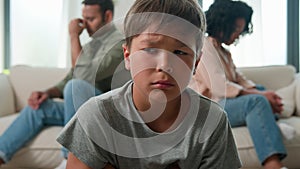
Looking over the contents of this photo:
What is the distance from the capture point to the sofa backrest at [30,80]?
2.57m

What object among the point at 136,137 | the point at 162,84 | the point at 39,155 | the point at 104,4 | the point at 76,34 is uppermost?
the point at 104,4

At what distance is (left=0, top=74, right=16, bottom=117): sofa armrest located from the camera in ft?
7.81

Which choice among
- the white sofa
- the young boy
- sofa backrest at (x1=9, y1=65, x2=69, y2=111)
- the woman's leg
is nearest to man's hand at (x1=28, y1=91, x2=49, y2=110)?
the white sofa

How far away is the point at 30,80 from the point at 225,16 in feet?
4.32

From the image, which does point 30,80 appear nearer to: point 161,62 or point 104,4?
point 104,4

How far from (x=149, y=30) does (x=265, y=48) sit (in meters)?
2.50

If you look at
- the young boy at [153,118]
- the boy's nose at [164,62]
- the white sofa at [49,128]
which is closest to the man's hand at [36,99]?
the white sofa at [49,128]

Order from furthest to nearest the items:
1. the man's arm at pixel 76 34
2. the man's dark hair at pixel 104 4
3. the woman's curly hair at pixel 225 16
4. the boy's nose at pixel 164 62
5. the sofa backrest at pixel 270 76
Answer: the sofa backrest at pixel 270 76 < the man's arm at pixel 76 34 < the man's dark hair at pixel 104 4 < the woman's curly hair at pixel 225 16 < the boy's nose at pixel 164 62

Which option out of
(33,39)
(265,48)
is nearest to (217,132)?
(265,48)

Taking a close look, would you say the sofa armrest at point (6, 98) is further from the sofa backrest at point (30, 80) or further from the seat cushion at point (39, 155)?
the seat cushion at point (39, 155)

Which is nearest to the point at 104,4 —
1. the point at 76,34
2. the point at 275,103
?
the point at 76,34

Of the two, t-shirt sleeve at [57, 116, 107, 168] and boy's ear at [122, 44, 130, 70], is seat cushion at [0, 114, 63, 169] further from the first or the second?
boy's ear at [122, 44, 130, 70]

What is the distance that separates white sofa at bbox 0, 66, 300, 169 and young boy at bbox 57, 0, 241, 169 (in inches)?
41.9

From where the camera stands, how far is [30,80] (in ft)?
8.55
